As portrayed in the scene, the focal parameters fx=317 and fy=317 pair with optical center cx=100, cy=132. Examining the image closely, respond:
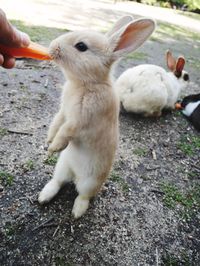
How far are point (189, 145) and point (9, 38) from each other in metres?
2.34

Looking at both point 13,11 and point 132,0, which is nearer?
point 13,11

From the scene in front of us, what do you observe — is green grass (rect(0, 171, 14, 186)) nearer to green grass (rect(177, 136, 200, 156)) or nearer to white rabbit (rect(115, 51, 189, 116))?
white rabbit (rect(115, 51, 189, 116))

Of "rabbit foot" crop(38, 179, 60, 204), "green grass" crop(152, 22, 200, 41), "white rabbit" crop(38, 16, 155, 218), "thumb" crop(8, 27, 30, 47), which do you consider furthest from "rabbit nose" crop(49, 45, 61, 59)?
"green grass" crop(152, 22, 200, 41)

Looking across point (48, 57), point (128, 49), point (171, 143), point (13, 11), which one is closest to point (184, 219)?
point (171, 143)

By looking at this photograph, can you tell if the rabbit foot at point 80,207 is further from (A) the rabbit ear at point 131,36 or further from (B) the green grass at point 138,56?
(B) the green grass at point 138,56

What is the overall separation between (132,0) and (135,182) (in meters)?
13.9

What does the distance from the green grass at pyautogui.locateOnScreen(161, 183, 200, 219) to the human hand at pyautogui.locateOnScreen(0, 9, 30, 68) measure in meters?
1.66

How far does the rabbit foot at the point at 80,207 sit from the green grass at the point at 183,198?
75cm

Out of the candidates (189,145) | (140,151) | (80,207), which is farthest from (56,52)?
(189,145)

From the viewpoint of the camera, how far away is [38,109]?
354cm

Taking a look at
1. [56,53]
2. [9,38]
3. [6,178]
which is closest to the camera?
[56,53]

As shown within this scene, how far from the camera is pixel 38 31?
6.02m

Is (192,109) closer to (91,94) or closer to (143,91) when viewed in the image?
→ (143,91)

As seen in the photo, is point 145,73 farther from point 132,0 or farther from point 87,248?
point 132,0
